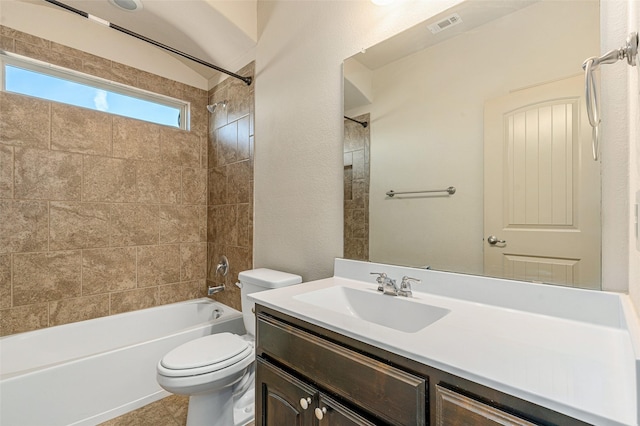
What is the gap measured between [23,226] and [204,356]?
163 cm

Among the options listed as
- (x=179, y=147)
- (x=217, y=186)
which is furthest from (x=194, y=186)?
(x=179, y=147)

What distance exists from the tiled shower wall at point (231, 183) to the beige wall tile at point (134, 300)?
0.48 m

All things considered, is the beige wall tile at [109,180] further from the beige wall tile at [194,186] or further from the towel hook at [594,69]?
the towel hook at [594,69]

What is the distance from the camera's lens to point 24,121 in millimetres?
1938

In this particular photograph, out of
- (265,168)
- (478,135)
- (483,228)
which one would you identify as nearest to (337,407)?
(483,228)

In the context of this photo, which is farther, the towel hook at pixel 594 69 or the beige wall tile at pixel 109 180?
the beige wall tile at pixel 109 180

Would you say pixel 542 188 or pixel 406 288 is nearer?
pixel 542 188

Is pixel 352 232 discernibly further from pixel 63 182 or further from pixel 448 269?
pixel 63 182

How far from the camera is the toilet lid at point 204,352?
1.33m

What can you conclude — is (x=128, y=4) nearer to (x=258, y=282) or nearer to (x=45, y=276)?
(x=45, y=276)

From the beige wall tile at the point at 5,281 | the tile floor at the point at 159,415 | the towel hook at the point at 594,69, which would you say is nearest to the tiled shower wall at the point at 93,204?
the beige wall tile at the point at 5,281

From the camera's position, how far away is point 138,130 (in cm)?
241

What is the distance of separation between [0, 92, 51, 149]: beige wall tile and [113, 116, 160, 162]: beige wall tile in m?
0.41

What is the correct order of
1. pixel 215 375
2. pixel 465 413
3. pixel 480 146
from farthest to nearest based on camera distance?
pixel 215 375, pixel 480 146, pixel 465 413
